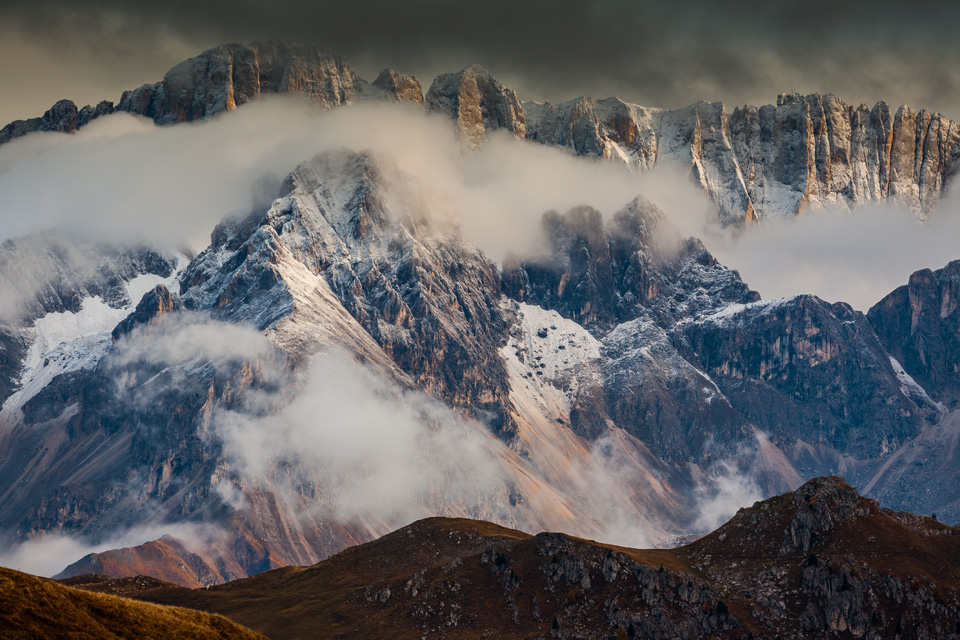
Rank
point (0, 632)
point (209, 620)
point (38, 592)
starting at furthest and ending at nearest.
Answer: point (209, 620) < point (38, 592) < point (0, 632)

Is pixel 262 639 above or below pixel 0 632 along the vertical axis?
below

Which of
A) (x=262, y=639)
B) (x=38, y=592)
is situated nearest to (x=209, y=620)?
(x=262, y=639)

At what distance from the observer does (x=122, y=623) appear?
15250cm

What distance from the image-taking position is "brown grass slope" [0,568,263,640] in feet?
465

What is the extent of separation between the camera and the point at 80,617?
485 ft

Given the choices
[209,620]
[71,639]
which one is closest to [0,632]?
[71,639]

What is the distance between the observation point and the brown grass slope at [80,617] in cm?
14162

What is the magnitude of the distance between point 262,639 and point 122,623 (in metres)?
24.6

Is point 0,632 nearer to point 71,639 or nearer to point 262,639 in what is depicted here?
point 71,639

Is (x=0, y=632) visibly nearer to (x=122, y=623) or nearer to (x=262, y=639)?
(x=122, y=623)

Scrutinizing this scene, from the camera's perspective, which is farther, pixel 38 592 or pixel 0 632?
pixel 38 592

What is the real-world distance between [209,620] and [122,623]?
52.8 ft

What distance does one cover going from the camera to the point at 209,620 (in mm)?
166250

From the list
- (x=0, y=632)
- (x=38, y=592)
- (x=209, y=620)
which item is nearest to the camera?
(x=0, y=632)
